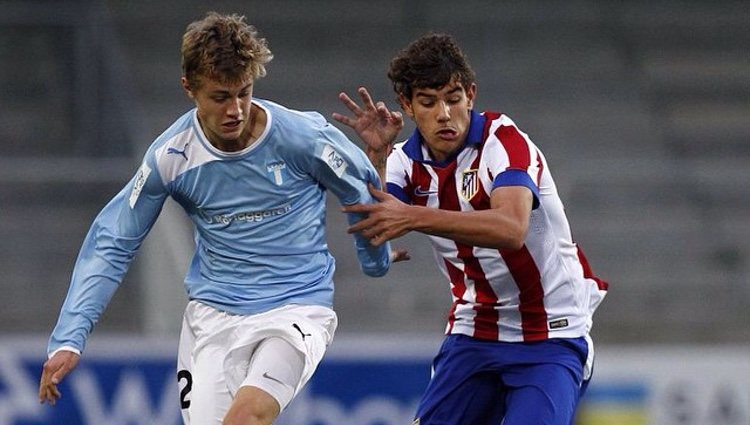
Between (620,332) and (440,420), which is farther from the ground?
(440,420)

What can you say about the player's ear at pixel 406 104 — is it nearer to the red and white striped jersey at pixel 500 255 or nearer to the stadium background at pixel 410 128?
the red and white striped jersey at pixel 500 255

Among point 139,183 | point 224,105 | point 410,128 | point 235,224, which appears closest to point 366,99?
point 224,105

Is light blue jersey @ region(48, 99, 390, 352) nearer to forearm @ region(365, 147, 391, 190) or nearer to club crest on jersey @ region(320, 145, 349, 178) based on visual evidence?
club crest on jersey @ region(320, 145, 349, 178)

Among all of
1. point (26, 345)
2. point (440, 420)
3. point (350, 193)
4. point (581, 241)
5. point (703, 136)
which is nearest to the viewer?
point (350, 193)

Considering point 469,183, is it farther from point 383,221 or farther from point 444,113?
point 383,221

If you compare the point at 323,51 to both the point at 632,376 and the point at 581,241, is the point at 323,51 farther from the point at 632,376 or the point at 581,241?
the point at 632,376

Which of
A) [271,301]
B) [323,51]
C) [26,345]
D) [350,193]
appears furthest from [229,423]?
[323,51]

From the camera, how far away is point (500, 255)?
5.39m

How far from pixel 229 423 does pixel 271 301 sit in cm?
58

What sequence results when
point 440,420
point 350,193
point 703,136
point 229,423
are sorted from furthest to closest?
point 703,136 < point 440,420 < point 350,193 < point 229,423

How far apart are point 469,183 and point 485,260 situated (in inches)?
12.2

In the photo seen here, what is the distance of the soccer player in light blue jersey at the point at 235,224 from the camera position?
5129 millimetres

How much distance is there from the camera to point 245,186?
5.27m

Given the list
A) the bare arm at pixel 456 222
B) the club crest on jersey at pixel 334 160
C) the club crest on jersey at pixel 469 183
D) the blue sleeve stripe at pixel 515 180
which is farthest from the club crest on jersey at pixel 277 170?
the blue sleeve stripe at pixel 515 180
